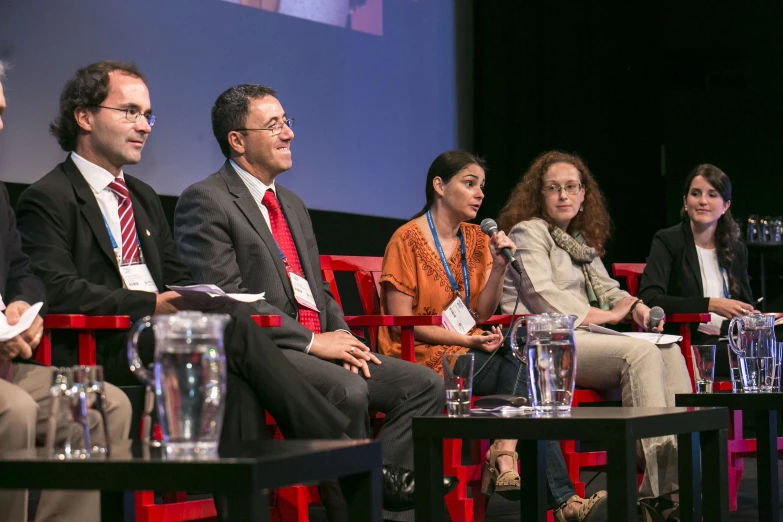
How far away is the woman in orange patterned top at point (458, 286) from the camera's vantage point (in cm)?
321

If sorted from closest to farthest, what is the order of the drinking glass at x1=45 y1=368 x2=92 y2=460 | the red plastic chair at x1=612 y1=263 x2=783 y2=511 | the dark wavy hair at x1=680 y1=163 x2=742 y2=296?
the drinking glass at x1=45 y1=368 x2=92 y2=460
the red plastic chair at x1=612 y1=263 x2=783 y2=511
the dark wavy hair at x1=680 y1=163 x2=742 y2=296

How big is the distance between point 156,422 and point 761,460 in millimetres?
1785

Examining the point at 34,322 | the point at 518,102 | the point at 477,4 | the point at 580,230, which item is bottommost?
the point at 34,322

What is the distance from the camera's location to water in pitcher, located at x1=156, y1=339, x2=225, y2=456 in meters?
1.38

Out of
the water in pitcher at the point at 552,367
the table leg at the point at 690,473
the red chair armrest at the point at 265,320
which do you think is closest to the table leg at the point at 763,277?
the table leg at the point at 690,473

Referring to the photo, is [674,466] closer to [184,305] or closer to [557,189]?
[557,189]

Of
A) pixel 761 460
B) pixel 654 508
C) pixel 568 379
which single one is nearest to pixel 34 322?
pixel 568 379

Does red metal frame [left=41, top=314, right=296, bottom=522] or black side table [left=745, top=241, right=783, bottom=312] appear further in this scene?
black side table [left=745, top=241, right=783, bottom=312]

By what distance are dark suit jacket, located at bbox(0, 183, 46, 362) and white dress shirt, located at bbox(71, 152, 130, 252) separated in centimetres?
29

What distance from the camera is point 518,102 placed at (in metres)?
5.81

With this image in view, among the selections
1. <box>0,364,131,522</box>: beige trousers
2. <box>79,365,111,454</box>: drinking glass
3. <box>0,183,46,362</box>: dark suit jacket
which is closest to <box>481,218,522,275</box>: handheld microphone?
<box>0,183,46,362</box>: dark suit jacket

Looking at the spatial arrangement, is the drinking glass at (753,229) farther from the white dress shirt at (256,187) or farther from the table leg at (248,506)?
the table leg at (248,506)

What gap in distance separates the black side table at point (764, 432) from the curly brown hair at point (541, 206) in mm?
1363

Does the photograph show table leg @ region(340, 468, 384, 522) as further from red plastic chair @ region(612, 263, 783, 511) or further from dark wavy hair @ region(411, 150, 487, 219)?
red plastic chair @ region(612, 263, 783, 511)
